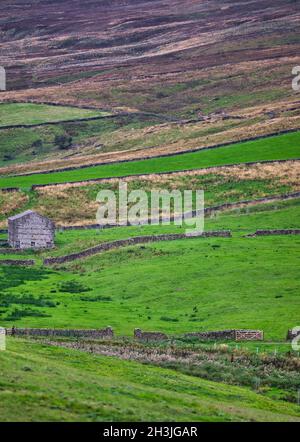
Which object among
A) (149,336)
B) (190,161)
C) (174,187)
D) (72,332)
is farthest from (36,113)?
(149,336)

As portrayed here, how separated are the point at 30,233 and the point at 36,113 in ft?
299

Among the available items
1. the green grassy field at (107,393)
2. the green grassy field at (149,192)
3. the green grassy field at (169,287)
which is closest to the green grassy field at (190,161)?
the green grassy field at (149,192)

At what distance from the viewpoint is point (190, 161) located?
125 metres

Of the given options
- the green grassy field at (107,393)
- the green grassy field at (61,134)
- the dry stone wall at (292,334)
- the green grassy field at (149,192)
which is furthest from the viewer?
the green grassy field at (61,134)

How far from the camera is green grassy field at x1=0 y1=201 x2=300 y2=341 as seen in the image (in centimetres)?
6438

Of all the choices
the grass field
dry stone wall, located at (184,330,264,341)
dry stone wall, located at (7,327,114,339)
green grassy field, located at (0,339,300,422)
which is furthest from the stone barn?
green grassy field, located at (0,339,300,422)

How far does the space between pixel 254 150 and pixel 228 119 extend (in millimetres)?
37133

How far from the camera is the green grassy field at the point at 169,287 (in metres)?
64.4

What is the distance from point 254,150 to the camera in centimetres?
12688

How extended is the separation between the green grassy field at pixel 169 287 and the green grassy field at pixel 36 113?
86.3m

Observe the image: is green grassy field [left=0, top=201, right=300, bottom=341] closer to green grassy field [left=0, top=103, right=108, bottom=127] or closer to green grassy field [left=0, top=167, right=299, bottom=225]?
green grassy field [left=0, top=167, right=299, bottom=225]

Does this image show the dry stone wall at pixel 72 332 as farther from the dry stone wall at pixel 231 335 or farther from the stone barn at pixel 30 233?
the stone barn at pixel 30 233

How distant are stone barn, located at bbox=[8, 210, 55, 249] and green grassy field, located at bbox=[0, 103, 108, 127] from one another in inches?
3183

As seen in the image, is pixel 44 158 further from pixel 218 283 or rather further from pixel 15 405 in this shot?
pixel 15 405
